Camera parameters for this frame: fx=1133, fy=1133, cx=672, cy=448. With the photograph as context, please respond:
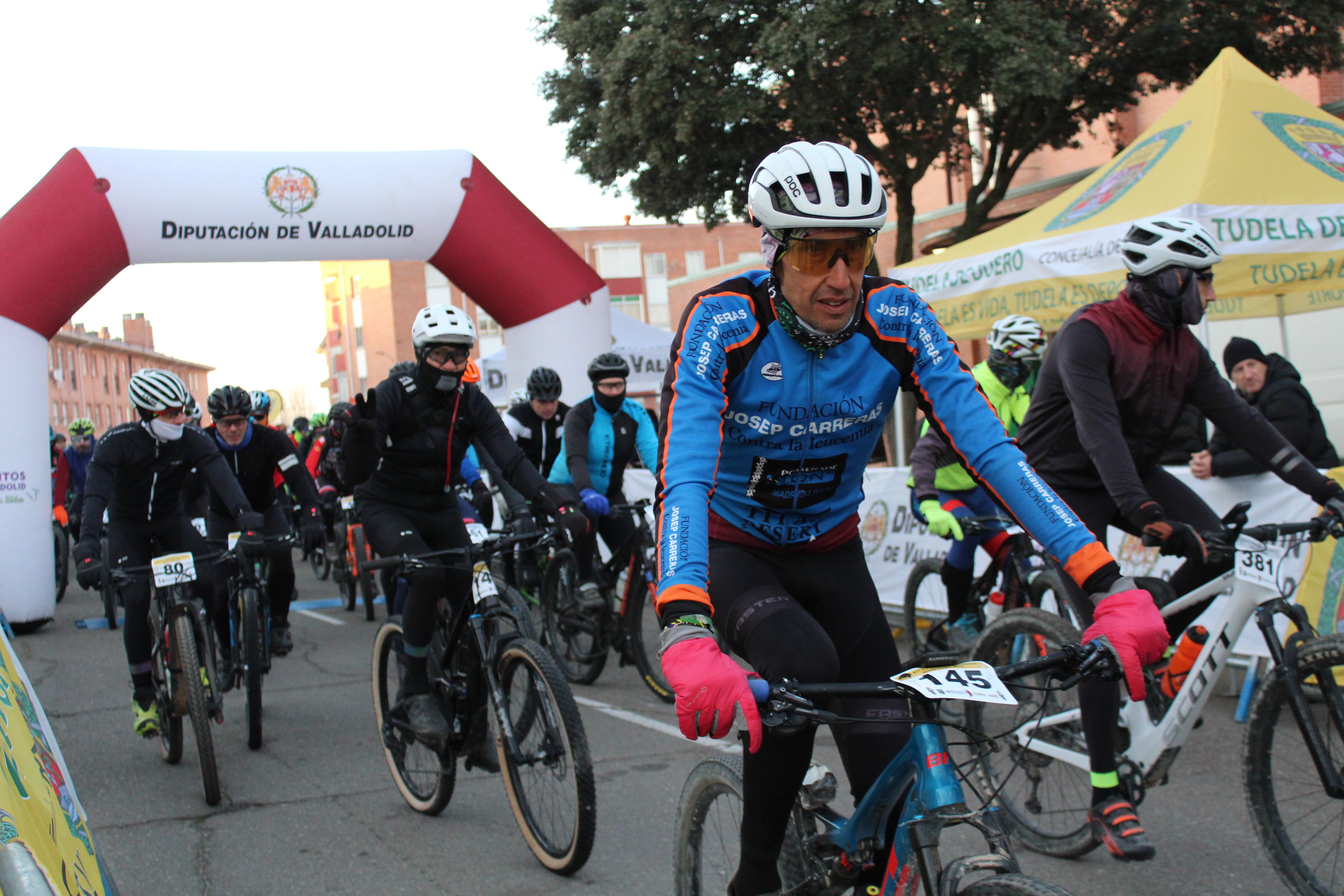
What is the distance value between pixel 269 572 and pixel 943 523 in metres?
4.21

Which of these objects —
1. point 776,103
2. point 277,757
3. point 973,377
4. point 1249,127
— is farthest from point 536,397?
point 776,103

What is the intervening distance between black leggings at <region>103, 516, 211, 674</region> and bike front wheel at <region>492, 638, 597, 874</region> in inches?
111

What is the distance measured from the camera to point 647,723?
6.29 metres

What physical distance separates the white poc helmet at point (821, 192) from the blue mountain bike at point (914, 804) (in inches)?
36.3

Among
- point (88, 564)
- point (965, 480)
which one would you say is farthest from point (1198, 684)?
point (88, 564)

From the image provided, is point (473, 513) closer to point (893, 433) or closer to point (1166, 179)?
point (1166, 179)

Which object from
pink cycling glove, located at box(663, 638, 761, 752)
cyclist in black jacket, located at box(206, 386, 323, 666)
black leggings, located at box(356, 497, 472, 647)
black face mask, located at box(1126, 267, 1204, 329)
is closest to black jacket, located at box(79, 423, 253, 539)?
cyclist in black jacket, located at box(206, 386, 323, 666)

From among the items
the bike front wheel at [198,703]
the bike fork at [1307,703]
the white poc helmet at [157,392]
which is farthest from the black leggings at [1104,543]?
the white poc helmet at [157,392]

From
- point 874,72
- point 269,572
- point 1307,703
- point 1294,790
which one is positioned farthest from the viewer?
point 874,72

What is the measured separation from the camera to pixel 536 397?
877 cm

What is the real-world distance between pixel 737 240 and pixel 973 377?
71020 millimetres

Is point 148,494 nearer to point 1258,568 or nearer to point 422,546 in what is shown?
point 422,546

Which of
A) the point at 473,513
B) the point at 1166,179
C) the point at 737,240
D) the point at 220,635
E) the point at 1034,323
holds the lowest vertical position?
the point at 220,635

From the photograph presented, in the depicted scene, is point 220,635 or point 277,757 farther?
point 220,635
